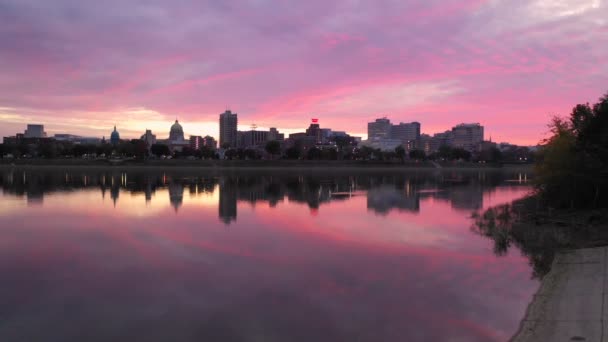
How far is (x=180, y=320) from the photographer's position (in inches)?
614

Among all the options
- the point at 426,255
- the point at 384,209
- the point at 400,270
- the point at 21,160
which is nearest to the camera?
the point at 400,270

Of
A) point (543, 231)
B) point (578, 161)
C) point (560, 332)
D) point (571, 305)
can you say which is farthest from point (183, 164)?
point (560, 332)

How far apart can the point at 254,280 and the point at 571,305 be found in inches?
467

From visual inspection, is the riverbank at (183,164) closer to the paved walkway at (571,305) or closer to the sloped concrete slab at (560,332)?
the paved walkway at (571,305)

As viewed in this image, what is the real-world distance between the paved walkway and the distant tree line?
14.7 metres

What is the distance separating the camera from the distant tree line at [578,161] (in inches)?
1313

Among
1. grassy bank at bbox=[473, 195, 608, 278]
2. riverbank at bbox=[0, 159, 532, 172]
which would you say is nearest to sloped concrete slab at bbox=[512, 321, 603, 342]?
grassy bank at bbox=[473, 195, 608, 278]

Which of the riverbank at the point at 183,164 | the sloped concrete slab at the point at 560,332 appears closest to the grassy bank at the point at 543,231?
the sloped concrete slab at the point at 560,332

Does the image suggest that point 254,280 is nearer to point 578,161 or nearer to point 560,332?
point 560,332

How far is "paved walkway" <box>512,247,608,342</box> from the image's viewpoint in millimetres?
12623

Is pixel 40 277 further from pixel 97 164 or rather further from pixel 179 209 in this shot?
pixel 97 164

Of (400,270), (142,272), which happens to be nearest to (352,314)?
(400,270)

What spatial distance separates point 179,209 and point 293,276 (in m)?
28.0

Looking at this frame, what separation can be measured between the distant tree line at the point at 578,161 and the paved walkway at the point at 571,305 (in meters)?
14.7
